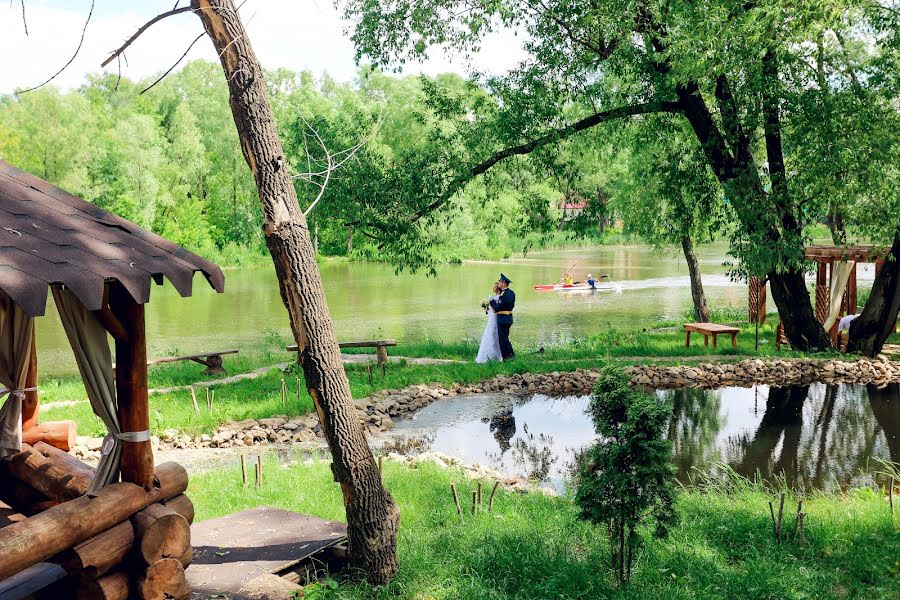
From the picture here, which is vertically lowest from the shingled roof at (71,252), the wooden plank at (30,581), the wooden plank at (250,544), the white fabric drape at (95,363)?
the wooden plank at (250,544)

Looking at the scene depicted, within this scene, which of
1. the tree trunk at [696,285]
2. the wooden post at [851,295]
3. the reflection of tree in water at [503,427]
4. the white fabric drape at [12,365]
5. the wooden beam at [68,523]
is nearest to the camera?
the wooden beam at [68,523]

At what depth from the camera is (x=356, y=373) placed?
46.3ft

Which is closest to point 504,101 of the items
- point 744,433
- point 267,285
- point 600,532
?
point 744,433

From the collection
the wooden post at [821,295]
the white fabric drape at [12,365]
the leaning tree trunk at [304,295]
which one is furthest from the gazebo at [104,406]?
the wooden post at [821,295]

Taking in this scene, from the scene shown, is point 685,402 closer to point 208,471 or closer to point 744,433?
point 744,433

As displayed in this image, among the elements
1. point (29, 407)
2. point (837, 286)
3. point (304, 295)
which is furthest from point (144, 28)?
point (837, 286)

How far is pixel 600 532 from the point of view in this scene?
6367 millimetres

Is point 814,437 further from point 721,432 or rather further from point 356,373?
point 356,373

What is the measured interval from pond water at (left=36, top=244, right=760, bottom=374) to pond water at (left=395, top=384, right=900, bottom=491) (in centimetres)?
699

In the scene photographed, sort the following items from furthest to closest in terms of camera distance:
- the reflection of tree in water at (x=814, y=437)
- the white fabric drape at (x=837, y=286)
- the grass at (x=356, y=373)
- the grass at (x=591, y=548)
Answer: the white fabric drape at (x=837, y=286)
the grass at (x=356, y=373)
the reflection of tree in water at (x=814, y=437)
the grass at (x=591, y=548)

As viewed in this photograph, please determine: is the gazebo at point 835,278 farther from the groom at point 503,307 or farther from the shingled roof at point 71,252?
the shingled roof at point 71,252

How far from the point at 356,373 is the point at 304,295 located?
884 centimetres

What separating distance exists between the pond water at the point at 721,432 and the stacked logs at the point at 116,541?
478 centimetres

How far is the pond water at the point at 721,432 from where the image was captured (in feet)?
32.2
